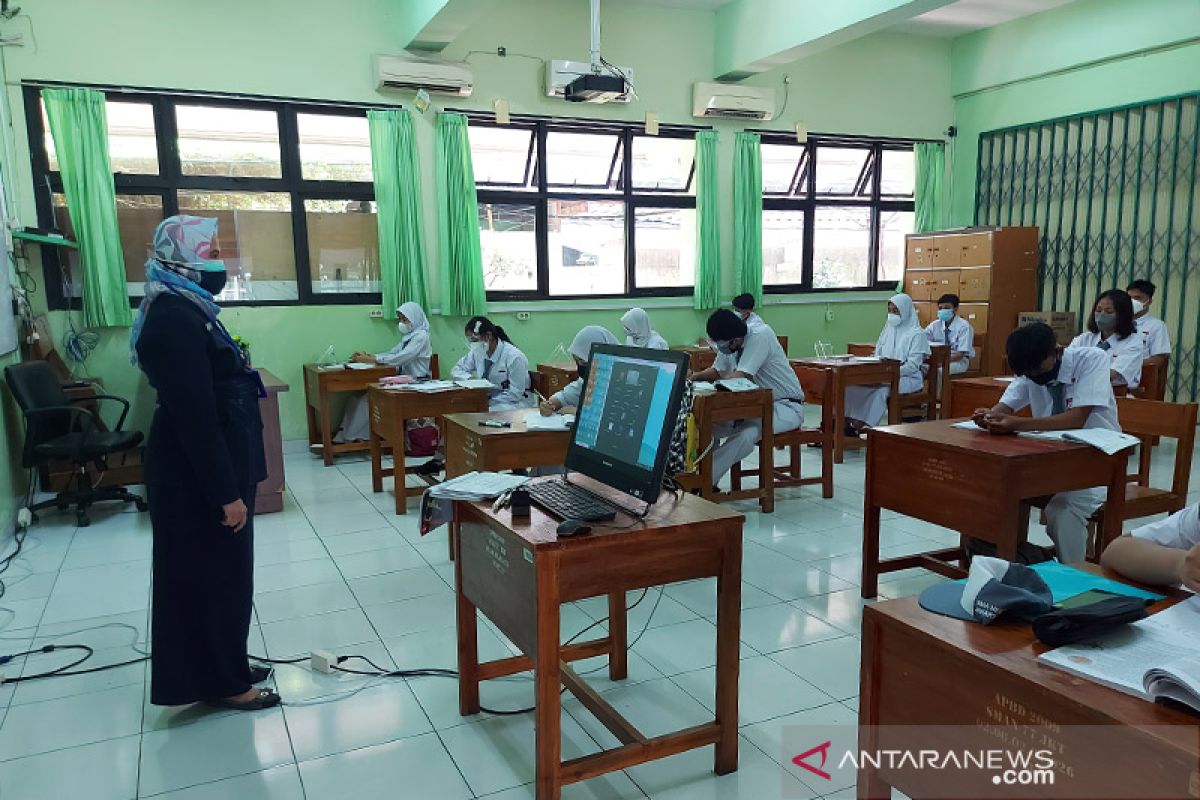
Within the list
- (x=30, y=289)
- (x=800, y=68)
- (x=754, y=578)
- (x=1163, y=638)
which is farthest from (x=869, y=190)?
(x=1163, y=638)

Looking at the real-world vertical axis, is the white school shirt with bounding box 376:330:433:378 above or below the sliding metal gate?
below

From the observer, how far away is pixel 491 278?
22.4 ft

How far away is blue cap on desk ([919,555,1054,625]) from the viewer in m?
1.16

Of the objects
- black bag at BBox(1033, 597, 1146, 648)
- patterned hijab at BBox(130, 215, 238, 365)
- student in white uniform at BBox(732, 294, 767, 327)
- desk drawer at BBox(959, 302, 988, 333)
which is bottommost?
black bag at BBox(1033, 597, 1146, 648)

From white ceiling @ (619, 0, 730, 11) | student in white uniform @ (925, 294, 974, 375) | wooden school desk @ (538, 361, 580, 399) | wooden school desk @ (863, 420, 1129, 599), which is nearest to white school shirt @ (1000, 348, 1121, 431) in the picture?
wooden school desk @ (863, 420, 1129, 599)

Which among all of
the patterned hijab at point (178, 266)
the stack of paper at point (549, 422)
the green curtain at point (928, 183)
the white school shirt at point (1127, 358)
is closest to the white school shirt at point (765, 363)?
the stack of paper at point (549, 422)

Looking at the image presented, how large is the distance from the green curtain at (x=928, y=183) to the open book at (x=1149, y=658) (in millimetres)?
7889

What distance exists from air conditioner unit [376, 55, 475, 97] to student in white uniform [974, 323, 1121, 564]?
4.81 m

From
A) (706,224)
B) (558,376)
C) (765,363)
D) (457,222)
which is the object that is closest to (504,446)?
(765,363)

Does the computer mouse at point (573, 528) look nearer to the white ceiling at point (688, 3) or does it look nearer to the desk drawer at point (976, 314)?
the white ceiling at point (688, 3)

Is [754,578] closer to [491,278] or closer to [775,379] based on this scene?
[775,379]

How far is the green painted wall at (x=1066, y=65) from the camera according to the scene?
21.3 ft

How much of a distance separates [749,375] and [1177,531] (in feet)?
10.0

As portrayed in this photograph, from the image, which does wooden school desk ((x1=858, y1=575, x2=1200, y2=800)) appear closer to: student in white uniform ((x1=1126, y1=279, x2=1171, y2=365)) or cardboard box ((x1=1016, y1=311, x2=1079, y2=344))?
student in white uniform ((x1=1126, y1=279, x2=1171, y2=365))
